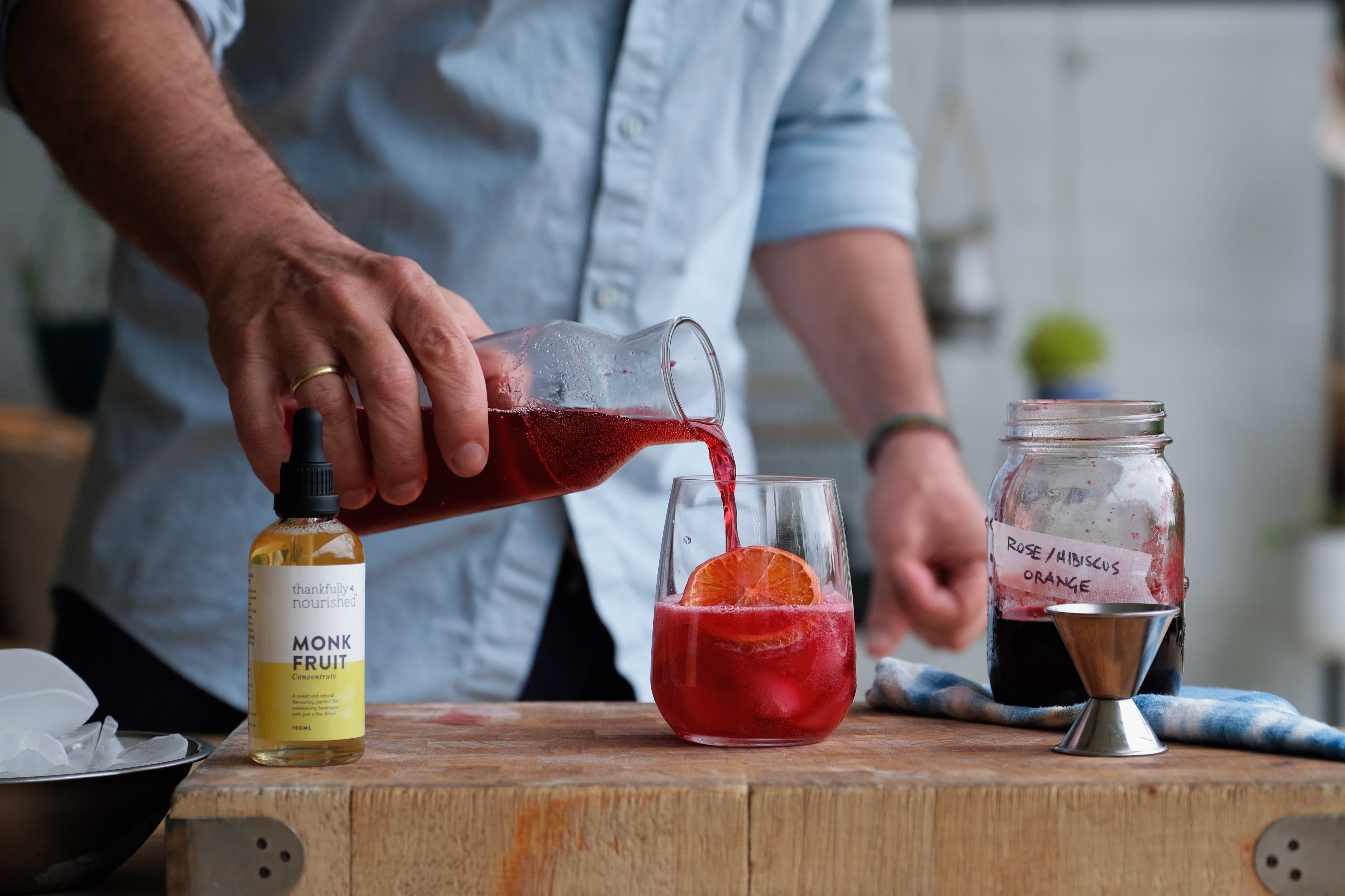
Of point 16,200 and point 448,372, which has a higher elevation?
point 16,200

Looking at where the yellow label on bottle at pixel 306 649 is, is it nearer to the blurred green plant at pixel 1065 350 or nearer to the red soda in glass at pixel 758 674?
the red soda in glass at pixel 758 674

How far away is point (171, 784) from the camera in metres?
0.69

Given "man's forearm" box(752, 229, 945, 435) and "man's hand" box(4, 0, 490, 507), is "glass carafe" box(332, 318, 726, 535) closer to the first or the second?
"man's hand" box(4, 0, 490, 507)

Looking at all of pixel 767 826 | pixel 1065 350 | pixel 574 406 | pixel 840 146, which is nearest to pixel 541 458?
pixel 574 406

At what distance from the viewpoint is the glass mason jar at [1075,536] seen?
30.5 inches

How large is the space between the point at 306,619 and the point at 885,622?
0.70 m

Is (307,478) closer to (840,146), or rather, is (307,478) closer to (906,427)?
(906,427)

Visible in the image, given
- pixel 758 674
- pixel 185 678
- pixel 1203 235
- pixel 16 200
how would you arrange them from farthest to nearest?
1. pixel 1203 235
2. pixel 16 200
3. pixel 185 678
4. pixel 758 674

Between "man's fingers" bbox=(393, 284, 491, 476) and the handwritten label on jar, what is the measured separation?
0.35m

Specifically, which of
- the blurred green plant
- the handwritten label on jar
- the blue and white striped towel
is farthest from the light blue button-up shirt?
the blurred green plant

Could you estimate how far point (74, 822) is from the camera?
0.64 metres

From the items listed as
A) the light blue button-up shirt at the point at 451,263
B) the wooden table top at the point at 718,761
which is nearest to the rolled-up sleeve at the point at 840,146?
the light blue button-up shirt at the point at 451,263

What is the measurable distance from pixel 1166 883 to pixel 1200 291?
388cm

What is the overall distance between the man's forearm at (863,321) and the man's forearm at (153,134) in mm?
744
